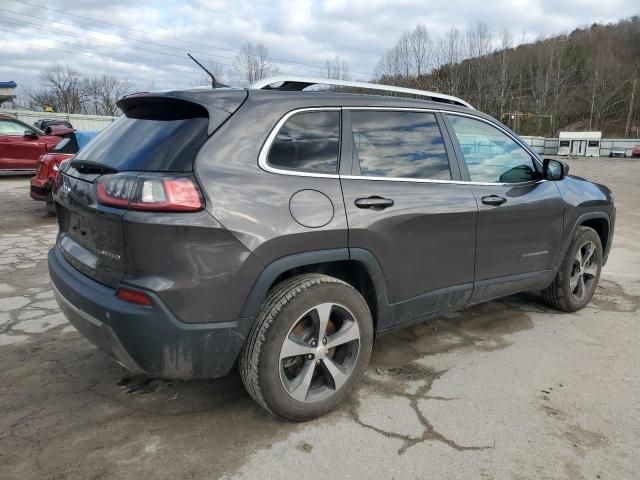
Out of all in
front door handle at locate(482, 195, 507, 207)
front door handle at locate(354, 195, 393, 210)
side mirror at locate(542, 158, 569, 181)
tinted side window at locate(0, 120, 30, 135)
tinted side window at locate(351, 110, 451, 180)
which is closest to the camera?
front door handle at locate(354, 195, 393, 210)

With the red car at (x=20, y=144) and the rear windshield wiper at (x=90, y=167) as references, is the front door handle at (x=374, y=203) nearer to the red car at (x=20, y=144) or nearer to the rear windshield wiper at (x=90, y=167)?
the rear windshield wiper at (x=90, y=167)

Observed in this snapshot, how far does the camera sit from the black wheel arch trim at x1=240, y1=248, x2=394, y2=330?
2.48m

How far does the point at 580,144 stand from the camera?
2319 inches

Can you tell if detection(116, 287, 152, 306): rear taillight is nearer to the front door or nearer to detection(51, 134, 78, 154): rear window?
the front door

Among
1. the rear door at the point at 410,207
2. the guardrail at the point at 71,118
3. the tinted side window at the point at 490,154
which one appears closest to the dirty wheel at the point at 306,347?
the rear door at the point at 410,207

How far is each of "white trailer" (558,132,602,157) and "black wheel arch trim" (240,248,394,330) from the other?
62.4m

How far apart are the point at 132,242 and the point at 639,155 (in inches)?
2302

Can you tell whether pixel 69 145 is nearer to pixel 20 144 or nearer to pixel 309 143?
pixel 20 144

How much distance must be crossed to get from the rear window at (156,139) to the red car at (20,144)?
12.7 meters

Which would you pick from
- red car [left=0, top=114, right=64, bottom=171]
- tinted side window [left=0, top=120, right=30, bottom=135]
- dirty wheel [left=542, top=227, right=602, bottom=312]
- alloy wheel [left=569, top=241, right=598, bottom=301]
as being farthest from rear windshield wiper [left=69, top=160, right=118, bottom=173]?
tinted side window [left=0, top=120, right=30, bottom=135]

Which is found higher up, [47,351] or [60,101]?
[60,101]

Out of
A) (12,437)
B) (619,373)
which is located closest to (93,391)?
(12,437)

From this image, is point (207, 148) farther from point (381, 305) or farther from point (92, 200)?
point (381, 305)

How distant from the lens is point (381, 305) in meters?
3.01
